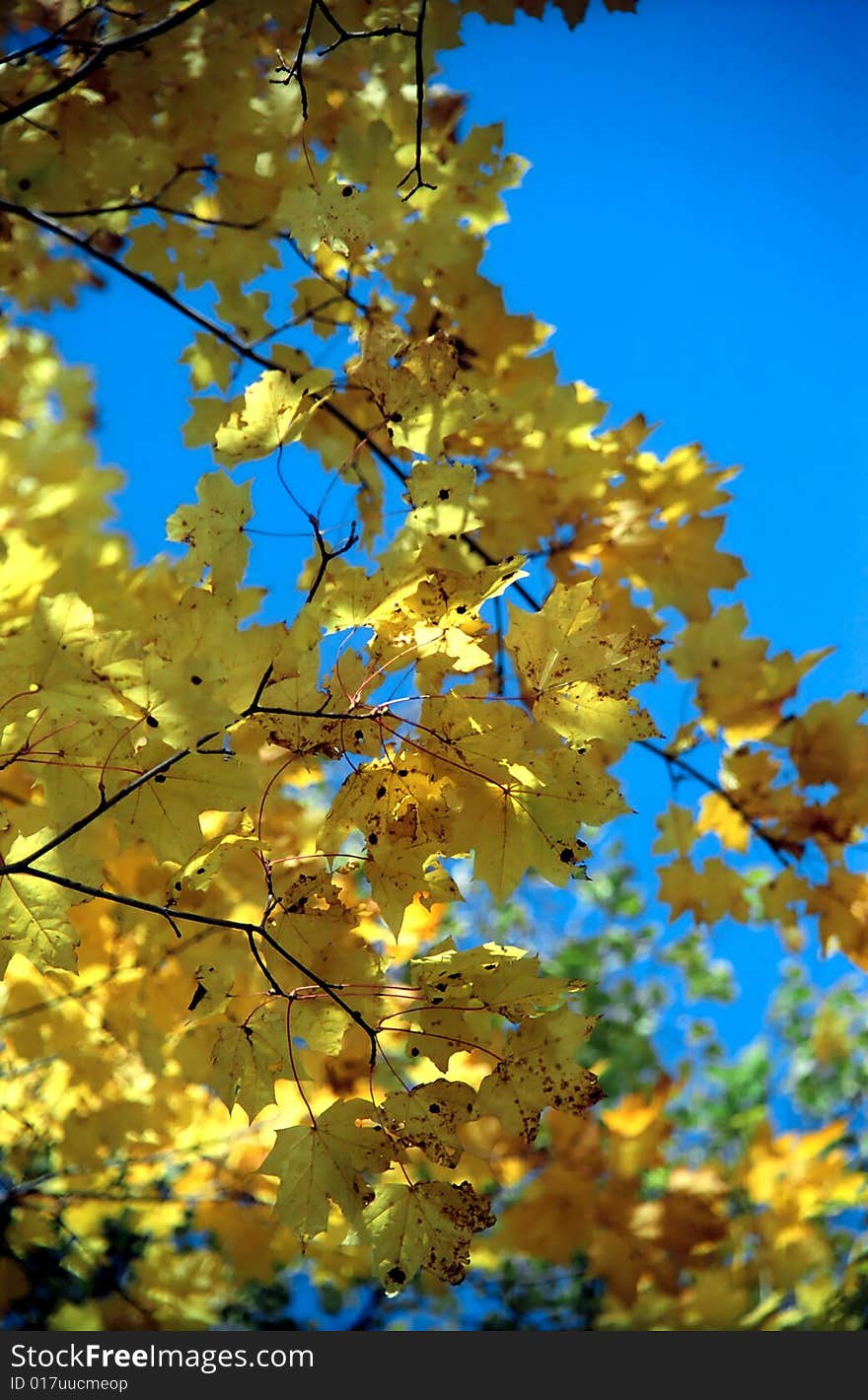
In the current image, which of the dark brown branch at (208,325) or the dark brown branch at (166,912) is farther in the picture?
the dark brown branch at (208,325)

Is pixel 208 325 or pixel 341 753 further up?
pixel 208 325

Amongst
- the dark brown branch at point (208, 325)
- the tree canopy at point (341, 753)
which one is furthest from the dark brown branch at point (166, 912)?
the dark brown branch at point (208, 325)

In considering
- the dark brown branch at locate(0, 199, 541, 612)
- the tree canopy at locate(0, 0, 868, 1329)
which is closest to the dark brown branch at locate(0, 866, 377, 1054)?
the tree canopy at locate(0, 0, 868, 1329)

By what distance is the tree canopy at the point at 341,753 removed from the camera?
2.85 ft

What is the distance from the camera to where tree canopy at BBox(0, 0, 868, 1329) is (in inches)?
34.2

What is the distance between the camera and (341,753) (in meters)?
0.88

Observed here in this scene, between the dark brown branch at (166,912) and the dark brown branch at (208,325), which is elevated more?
the dark brown branch at (208,325)

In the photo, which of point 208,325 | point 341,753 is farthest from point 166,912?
point 208,325

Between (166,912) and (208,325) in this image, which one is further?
(208,325)

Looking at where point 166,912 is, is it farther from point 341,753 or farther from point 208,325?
point 208,325

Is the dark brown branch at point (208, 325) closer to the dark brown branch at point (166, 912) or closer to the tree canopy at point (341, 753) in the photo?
the tree canopy at point (341, 753)

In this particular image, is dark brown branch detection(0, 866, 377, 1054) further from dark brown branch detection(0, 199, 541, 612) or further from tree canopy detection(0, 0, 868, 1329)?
dark brown branch detection(0, 199, 541, 612)

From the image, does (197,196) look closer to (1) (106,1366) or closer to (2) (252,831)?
(2) (252,831)

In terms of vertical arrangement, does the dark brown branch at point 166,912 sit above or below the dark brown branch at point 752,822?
below
